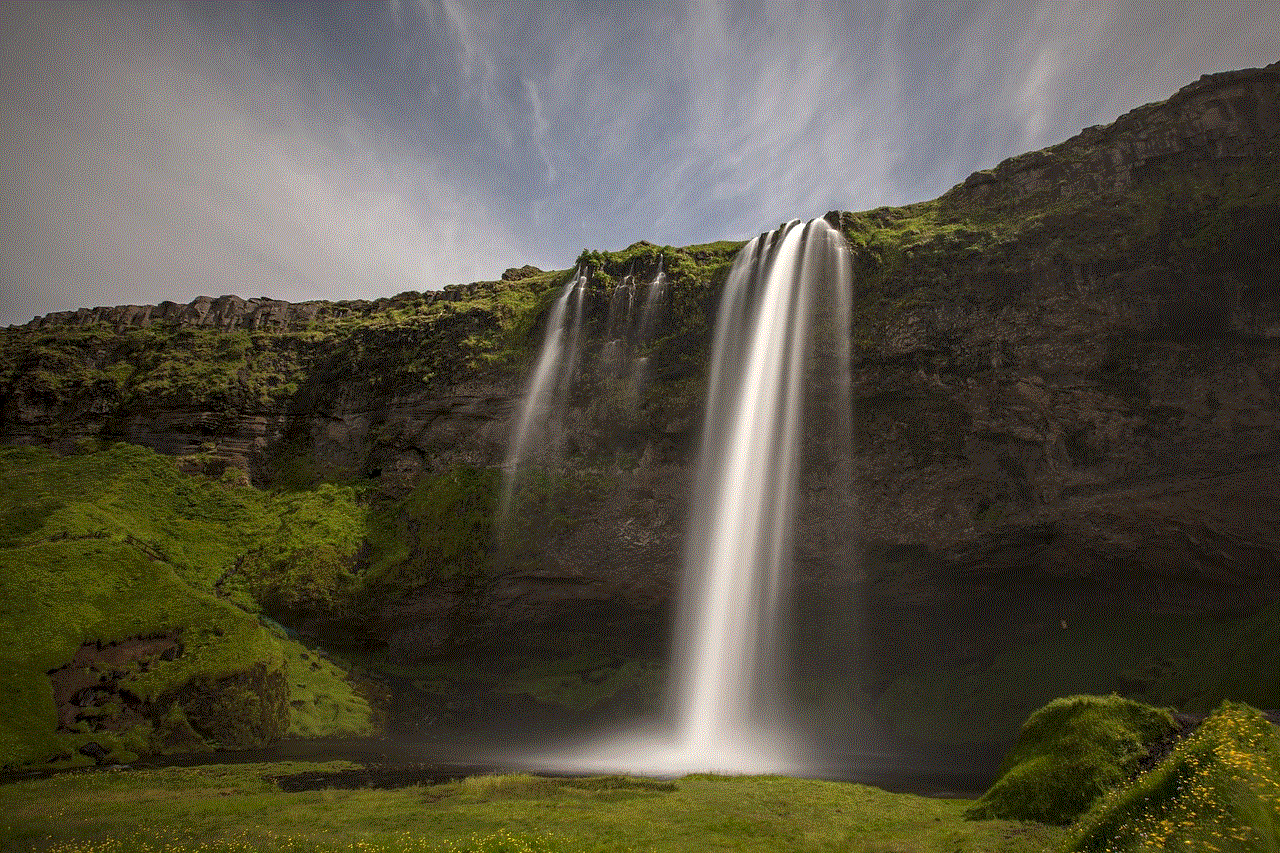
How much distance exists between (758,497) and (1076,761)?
25.1m

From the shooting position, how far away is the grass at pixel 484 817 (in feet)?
51.3

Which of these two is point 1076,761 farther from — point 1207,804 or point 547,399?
point 547,399

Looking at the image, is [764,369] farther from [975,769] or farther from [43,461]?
[43,461]

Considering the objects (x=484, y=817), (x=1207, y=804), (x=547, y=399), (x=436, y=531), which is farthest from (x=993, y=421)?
(x=436, y=531)

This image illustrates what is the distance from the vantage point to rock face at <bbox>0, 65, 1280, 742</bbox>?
117ft

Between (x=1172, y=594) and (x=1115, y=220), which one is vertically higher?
(x=1115, y=220)

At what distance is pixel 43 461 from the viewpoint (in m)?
56.5

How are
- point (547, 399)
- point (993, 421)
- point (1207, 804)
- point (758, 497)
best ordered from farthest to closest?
point (547, 399) < point (758, 497) < point (993, 421) < point (1207, 804)

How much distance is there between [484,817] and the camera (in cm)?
1880

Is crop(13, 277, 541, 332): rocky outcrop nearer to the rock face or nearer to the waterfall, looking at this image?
the rock face

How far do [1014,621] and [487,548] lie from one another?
3657 centimetres

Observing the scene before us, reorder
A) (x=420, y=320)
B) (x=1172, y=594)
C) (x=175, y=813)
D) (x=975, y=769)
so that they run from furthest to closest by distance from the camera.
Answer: (x=420, y=320) → (x=1172, y=594) → (x=975, y=769) → (x=175, y=813)

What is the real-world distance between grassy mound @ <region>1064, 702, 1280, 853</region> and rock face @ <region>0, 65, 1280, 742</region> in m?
28.0

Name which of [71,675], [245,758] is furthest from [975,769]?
[71,675]
